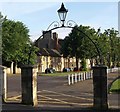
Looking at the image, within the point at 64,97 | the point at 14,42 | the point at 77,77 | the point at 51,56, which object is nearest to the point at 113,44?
the point at 51,56

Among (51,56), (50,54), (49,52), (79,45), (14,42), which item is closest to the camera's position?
(14,42)

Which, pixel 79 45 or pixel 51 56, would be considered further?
pixel 51 56

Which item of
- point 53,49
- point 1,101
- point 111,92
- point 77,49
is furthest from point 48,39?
point 1,101

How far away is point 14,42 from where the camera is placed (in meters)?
82.2

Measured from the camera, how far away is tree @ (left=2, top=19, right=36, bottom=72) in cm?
7994

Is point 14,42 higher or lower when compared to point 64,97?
higher

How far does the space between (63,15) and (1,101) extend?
5306 millimetres

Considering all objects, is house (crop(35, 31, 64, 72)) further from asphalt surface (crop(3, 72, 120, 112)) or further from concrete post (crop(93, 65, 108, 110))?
concrete post (crop(93, 65, 108, 110))

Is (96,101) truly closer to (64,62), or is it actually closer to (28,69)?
(28,69)

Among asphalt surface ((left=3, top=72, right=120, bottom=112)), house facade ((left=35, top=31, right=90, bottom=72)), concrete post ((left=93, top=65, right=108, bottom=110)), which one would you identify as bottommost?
asphalt surface ((left=3, top=72, right=120, bottom=112))

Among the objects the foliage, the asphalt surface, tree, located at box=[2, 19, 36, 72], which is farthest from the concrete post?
tree, located at box=[2, 19, 36, 72]

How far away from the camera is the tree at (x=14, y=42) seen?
262ft

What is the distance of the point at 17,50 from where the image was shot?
82.6 m

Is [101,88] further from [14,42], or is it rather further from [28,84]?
[14,42]
